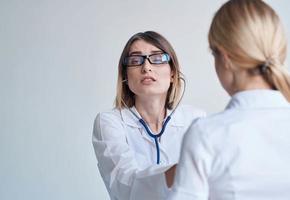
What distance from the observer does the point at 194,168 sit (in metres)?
0.62

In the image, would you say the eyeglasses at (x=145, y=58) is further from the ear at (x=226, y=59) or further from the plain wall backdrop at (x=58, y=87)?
the plain wall backdrop at (x=58, y=87)

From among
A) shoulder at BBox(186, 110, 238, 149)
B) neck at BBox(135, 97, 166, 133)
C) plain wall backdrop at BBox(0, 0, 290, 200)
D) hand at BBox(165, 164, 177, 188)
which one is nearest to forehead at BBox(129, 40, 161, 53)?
neck at BBox(135, 97, 166, 133)

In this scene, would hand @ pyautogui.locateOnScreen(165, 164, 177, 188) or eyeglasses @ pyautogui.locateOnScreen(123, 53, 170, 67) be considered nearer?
hand @ pyautogui.locateOnScreen(165, 164, 177, 188)

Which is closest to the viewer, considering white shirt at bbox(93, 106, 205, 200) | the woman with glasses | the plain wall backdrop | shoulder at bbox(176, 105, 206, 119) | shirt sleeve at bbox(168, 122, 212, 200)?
shirt sleeve at bbox(168, 122, 212, 200)

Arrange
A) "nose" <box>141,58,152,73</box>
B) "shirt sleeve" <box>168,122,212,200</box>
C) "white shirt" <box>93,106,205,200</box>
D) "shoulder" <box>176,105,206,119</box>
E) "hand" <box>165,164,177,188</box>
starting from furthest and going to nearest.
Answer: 1. "shoulder" <box>176,105,206,119</box>
2. "nose" <box>141,58,152,73</box>
3. "white shirt" <box>93,106,205,200</box>
4. "hand" <box>165,164,177,188</box>
5. "shirt sleeve" <box>168,122,212,200</box>

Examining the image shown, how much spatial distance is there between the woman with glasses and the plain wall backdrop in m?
0.80

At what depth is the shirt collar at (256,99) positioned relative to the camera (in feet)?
2.14

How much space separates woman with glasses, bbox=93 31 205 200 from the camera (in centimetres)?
108

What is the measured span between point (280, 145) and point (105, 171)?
1.96 ft

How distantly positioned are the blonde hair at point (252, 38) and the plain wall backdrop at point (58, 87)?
1393 mm

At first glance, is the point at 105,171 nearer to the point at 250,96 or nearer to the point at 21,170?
the point at 250,96

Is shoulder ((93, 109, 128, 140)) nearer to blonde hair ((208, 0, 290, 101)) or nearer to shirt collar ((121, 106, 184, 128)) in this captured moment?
shirt collar ((121, 106, 184, 128))

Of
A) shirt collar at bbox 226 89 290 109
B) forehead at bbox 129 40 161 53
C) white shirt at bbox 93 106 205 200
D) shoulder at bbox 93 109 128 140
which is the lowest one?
white shirt at bbox 93 106 205 200

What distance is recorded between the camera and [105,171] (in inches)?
42.7
